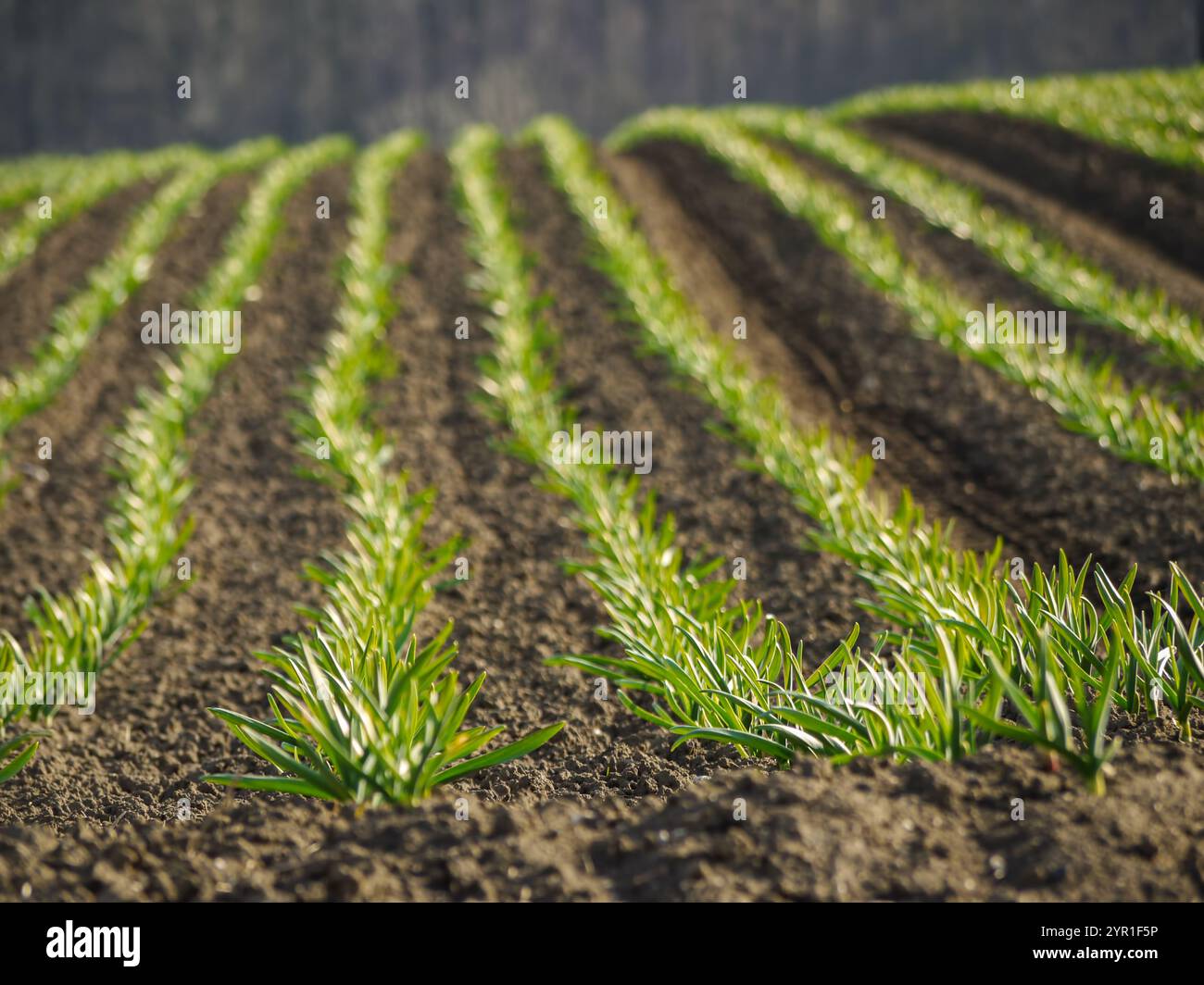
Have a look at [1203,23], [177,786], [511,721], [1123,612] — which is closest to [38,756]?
[177,786]

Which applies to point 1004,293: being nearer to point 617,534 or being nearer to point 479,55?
point 617,534

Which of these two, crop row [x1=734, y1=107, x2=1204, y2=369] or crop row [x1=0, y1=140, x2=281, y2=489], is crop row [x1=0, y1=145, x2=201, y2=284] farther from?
crop row [x1=734, y1=107, x2=1204, y2=369]

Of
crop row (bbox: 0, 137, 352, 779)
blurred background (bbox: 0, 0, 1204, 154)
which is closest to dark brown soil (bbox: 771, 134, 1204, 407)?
crop row (bbox: 0, 137, 352, 779)

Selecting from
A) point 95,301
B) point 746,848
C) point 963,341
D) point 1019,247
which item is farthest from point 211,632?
point 1019,247

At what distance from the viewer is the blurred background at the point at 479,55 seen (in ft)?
96.6

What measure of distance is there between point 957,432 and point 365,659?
4.17 meters

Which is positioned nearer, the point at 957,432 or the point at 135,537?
the point at 135,537

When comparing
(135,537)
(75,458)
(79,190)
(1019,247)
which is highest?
(79,190)

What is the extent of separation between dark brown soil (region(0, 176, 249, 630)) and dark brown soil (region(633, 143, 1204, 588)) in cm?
454

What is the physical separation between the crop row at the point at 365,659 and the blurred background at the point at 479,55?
27.1 metres

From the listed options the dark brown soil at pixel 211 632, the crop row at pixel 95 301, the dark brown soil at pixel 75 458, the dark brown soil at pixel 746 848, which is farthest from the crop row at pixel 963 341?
the crop row at pixel 95 301

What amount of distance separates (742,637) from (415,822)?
1317 millimetres

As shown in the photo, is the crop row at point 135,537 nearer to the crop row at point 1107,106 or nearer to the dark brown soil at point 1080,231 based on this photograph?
the dark brown soil at point 1080,231

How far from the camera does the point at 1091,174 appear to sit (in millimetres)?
10289
